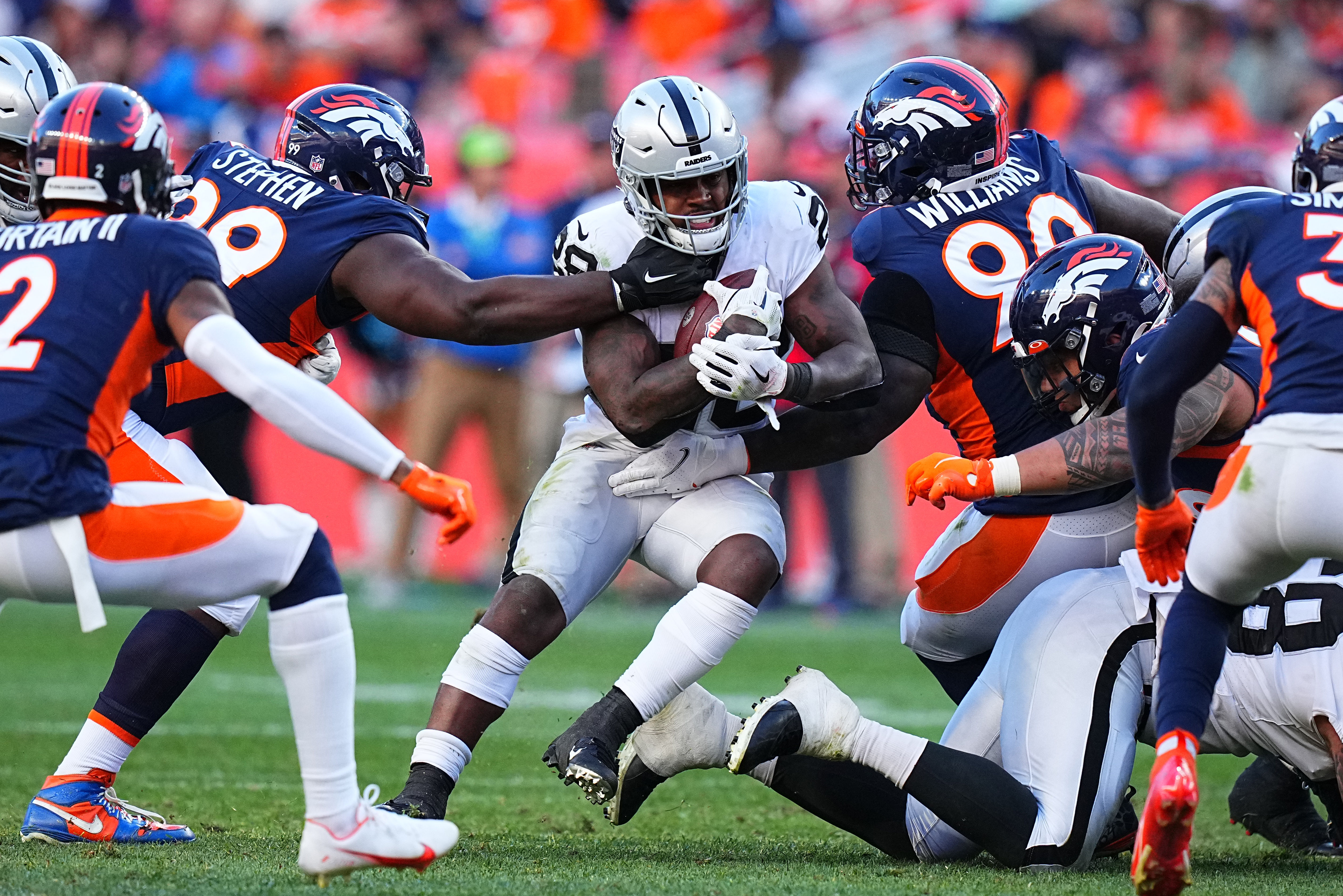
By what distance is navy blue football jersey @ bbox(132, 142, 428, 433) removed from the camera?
402 centimetres

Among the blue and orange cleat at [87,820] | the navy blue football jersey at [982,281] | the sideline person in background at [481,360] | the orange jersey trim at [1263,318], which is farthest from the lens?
the sideline person in background at [481,360]

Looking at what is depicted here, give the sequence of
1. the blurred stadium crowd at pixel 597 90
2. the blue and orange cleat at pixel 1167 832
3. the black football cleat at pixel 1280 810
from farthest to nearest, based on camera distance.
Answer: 1. the blurred stadium crowd at pixel 597 90
2. the black football cleat at pixel 1280 810
3. the blue and orange cleat at pixel 1167 832

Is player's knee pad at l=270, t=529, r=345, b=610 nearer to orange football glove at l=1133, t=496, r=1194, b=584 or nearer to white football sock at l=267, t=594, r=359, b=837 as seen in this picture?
white football sock at l=267, t=594, r=359, b=837

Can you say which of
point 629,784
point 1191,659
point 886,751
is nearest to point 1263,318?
point 1191,659

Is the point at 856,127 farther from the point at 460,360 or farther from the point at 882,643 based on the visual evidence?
the point at 460,360

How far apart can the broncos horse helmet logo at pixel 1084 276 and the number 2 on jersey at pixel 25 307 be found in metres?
2.32

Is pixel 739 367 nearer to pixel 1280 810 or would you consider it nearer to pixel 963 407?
pixel 963 407

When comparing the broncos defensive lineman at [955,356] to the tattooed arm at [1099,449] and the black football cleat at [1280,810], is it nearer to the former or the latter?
the tattooed arm at [1099,449]

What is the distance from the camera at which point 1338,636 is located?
358 centimetres

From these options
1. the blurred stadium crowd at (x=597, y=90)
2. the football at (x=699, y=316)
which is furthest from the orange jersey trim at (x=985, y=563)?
the blurred stadium crowd at (x=597, y=90)

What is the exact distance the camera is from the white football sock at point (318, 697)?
307cm

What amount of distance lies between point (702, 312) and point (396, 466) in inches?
51.9

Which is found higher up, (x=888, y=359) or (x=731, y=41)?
(x=731, y=41)

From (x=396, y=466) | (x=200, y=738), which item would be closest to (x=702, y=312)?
(x=396, y=466)
